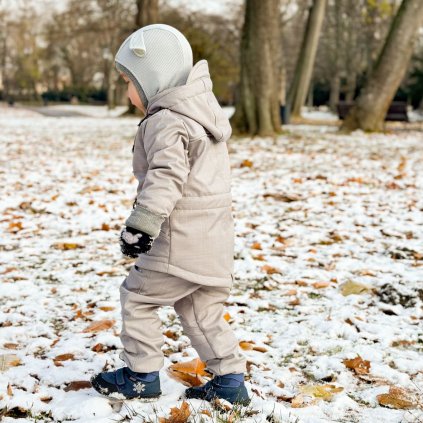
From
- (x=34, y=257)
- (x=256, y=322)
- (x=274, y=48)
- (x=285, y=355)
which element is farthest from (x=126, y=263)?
(x=274, y=48)

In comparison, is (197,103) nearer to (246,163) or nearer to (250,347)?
(250,347)

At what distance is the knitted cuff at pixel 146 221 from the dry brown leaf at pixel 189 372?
960mm

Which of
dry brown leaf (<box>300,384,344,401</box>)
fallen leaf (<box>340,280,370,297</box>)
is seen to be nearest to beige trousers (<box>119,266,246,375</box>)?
dry brown leaf (<box>300,384,344,401</box>)

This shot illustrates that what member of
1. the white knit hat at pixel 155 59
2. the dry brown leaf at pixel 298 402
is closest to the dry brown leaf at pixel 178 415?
the dry brown leaf at pixel 298 402

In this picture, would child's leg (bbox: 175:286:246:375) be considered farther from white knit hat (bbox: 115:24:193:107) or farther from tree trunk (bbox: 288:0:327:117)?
tree trunk (bbox: 288:0:327:117)

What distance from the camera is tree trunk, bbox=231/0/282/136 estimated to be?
11.9m

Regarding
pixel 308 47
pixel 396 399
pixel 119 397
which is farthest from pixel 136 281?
pixel 308 47

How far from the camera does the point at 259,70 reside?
12172 mm

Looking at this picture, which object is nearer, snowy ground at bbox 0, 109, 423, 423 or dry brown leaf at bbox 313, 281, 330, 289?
snowy ground at bbox 0, 109, 423, 423

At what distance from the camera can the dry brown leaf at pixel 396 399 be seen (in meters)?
2.43

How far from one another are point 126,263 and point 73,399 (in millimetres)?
2041

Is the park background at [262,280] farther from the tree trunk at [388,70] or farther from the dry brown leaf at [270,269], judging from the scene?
the tree trunk at [388,70]

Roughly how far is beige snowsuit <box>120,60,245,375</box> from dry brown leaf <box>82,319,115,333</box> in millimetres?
929

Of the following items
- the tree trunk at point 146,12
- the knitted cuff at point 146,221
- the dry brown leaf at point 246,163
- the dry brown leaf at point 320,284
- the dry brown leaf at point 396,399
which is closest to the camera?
the knitted cuff at point 146,221
